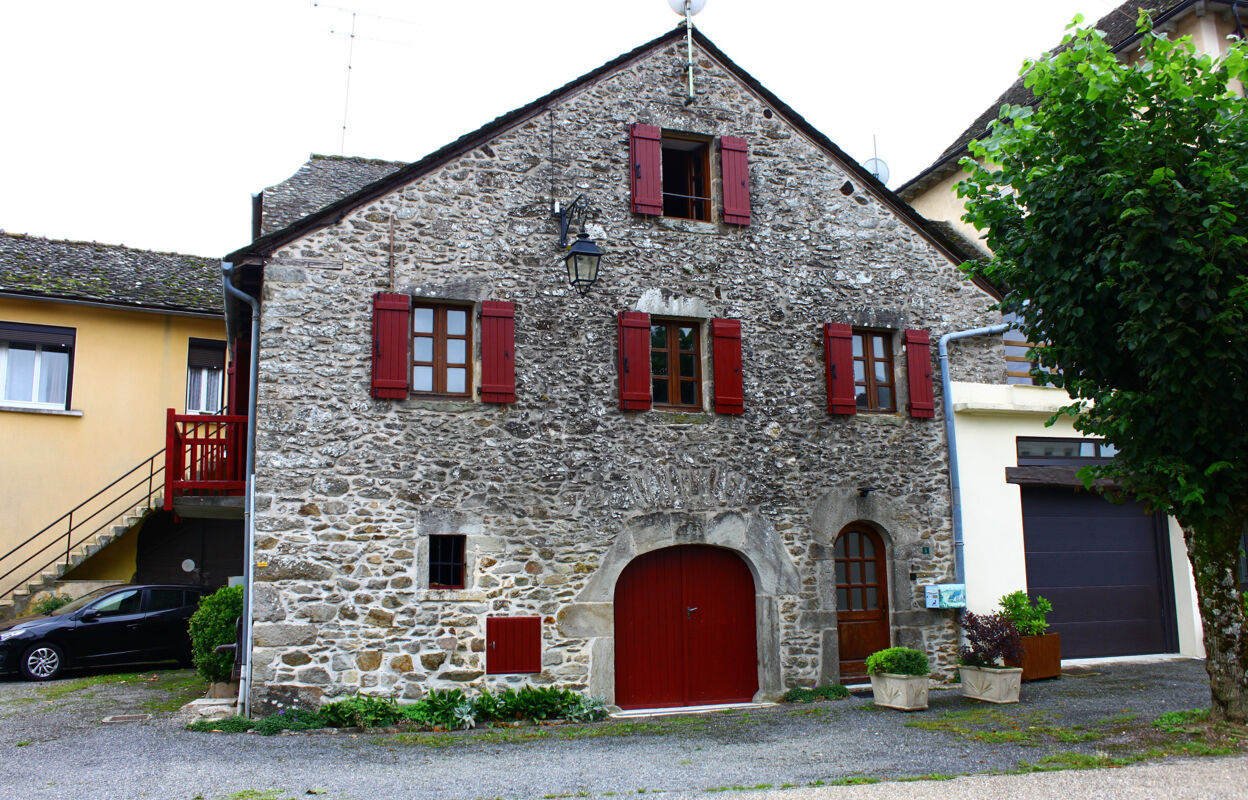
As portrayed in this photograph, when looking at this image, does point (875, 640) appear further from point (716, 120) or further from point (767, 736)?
point (716, 120)

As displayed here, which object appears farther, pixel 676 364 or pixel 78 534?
pixel 78 534

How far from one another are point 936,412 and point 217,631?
28.7ft

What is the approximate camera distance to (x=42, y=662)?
1226 cm

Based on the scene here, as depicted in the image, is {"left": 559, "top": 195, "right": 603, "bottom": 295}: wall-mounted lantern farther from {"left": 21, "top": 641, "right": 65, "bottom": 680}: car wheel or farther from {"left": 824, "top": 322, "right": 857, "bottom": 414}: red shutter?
{"left": 21, "top": 641, "right": 65, "bottom": 680}: car wheel

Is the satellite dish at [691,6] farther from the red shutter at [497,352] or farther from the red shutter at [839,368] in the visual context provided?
the red shutter at [497,352]

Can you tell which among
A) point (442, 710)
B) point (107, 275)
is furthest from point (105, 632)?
point (107, 275)

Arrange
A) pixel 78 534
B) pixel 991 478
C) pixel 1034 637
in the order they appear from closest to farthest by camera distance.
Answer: pixel 1034 637 < pixel 991 478 < pixel 78 534

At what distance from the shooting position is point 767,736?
8.62m

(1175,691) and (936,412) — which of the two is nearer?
(1175,691)

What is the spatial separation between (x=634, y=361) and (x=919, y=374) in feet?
12.1

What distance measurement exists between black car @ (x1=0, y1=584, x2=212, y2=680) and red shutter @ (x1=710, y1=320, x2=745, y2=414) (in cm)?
815

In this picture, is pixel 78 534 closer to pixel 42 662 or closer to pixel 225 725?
pixel 42 662

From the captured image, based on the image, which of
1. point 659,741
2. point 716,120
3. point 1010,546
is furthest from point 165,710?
point 1010,546

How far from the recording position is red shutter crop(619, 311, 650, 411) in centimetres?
1056
